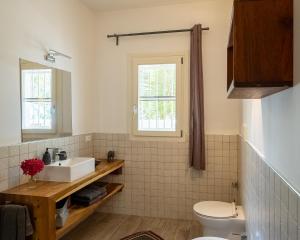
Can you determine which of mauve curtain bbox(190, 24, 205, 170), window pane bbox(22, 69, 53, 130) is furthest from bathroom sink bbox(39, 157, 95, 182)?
mauve curtain bbox(190, 24, 205, 170)

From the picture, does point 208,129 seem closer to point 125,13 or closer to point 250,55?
point 125,13

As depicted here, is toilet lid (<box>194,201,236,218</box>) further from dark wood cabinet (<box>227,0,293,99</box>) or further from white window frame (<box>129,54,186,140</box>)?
dark wood cabinet (<box>227,0,293,99</box>)

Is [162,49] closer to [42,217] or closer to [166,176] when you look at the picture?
[166,176]

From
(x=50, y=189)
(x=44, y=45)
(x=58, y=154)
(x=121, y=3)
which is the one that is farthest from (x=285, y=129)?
(x=121, y=3)

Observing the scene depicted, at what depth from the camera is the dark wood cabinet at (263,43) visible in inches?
38.5

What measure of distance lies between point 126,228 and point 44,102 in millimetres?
1777

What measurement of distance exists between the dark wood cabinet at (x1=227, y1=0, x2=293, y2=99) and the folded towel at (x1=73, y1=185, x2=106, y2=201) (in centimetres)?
228

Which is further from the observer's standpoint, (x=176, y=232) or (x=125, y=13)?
(x=125, y=13)

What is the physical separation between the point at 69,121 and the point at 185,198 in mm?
1765

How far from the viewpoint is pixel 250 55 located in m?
1.00

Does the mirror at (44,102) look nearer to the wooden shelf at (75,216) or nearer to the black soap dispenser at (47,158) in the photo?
the black soap dispenser at (47,158)

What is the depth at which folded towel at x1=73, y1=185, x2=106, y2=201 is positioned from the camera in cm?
283

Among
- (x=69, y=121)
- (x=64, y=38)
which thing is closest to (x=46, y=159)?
(x=69, y=121)

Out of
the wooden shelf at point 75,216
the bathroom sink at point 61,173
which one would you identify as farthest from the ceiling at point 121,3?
the wooden shelf at point 75,216
